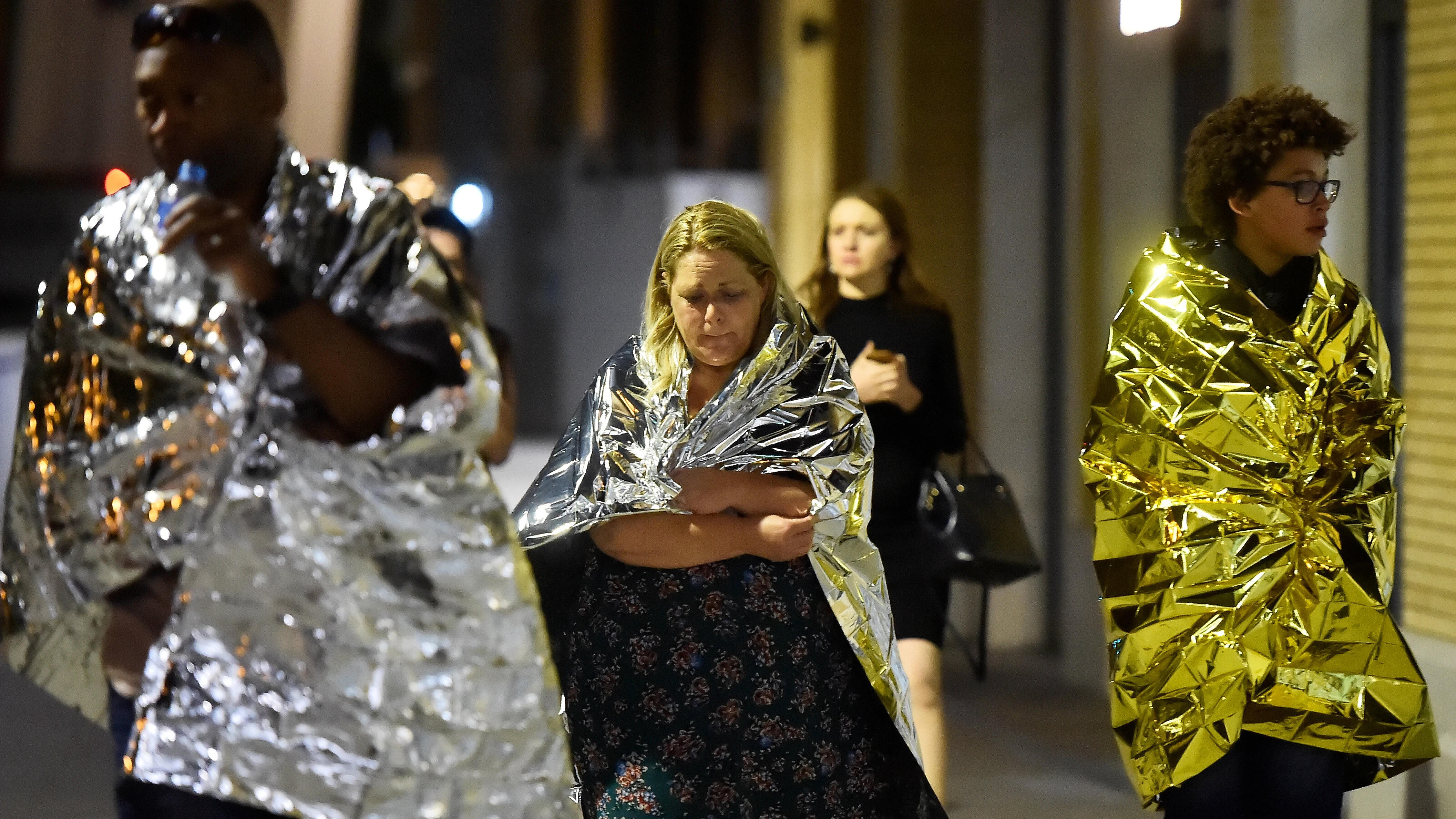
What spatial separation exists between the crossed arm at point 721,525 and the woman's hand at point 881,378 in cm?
116

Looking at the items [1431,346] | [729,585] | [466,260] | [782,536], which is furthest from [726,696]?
[1431,346]

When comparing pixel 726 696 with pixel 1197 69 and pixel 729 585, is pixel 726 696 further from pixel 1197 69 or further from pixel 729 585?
pixel 1197 69

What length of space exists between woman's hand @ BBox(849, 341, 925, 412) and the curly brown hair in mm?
974

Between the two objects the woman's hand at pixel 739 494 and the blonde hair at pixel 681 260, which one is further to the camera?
the blonde hair at pixel 681 260

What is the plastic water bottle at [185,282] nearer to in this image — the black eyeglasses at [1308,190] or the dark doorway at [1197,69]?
the black eyeglasses at [1308,190]

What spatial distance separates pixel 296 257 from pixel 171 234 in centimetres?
17

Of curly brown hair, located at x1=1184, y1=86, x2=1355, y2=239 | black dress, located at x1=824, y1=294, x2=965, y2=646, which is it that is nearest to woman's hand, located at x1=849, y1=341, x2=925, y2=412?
black dress, located at x1=824, y1=294, x2=965, y2=646

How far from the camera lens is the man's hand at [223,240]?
90.5 inches

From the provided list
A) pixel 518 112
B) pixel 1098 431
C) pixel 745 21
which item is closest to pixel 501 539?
pixel 1098 431

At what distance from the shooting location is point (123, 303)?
8.16 feet

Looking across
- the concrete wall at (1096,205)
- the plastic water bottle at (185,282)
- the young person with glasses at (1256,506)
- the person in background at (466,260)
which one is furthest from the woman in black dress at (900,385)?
the concrete wall at (1096,205)

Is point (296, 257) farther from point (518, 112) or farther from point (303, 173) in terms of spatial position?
point (518, 112)

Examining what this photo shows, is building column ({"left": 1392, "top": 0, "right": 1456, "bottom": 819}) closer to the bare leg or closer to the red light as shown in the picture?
the bare leg

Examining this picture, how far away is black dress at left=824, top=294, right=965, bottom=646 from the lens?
4.57 metres
